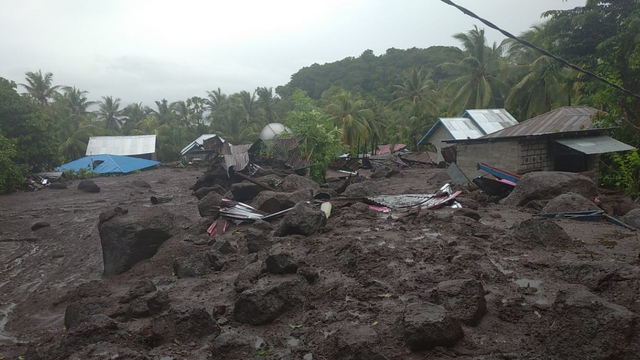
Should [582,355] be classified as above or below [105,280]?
above

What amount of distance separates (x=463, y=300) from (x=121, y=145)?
4490 cm

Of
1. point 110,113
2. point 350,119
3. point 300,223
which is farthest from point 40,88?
point 300,223

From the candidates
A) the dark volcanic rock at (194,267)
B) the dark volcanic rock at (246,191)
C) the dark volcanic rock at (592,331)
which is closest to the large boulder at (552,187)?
the dark volcanic rock at (592,331)

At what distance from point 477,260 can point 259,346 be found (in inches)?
153

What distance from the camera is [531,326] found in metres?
4.36

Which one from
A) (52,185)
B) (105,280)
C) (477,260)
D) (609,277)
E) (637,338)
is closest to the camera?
(637,338)

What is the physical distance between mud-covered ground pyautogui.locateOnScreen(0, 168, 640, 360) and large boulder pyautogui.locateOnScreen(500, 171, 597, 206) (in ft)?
2.93

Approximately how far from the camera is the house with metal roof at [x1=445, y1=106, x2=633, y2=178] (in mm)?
15052

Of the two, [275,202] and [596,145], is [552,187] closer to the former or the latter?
[596,145]

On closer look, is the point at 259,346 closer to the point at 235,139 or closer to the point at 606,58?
the point at 606,58

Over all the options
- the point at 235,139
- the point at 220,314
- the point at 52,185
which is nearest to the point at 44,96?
the point at 235,139

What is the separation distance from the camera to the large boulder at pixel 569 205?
9695 mm

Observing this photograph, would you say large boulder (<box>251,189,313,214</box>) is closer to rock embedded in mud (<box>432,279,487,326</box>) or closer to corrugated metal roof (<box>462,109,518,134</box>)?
rock embedded in mud (<box>432,279,487,326</box>)

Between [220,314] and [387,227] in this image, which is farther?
[387,227]
